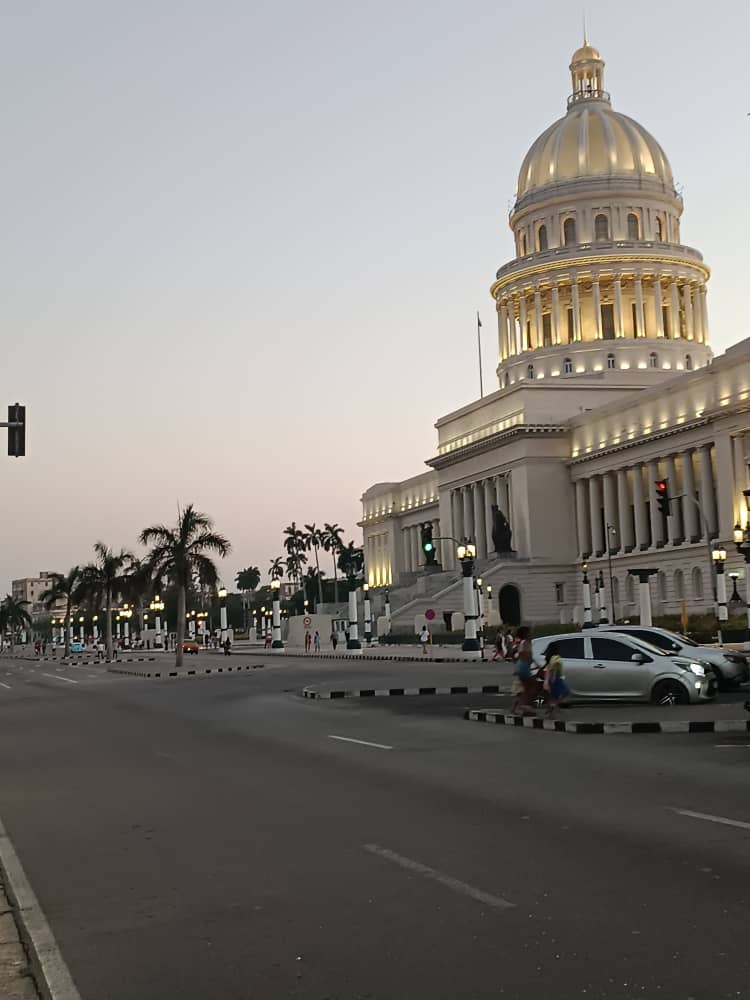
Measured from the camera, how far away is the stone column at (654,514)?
8712cm

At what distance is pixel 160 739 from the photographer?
816 inches

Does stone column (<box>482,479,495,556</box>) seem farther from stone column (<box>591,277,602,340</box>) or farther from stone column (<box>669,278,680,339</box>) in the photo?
stone column (<box>669,278,680,339</box>)

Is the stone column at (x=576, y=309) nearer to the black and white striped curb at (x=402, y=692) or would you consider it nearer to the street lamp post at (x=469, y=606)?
the street lamp post at (x=469, y=606)

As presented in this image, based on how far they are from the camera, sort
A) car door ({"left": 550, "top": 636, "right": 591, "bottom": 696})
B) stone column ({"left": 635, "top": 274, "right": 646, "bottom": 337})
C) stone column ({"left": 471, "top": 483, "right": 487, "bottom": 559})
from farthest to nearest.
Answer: stone column ({"left": 635, "top": 274, "right": 646, "bottom": 337}) < stone column ({"left": 471, "top": 483, "right": 487, "bottom": 559}) < car door ({"left": 550, "top": 636, "right": 591, "bottom": 696})

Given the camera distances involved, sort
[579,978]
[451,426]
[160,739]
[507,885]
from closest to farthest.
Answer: [579,978] < [507,885] < [160,739] < [451,426]

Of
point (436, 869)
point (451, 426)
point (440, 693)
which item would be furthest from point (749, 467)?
point (436, 869)

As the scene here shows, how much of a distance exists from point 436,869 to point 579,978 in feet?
9.22

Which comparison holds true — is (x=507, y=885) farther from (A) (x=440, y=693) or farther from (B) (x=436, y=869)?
(A) (x=440, y=693)

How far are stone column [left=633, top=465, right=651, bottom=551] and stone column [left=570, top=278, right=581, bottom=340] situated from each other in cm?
2299

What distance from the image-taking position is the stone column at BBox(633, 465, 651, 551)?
292 feet

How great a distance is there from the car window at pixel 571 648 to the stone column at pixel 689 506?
59.1m

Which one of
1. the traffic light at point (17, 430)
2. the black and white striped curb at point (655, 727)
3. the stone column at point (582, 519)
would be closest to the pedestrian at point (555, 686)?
the black and white striped curb at point (655, 727)

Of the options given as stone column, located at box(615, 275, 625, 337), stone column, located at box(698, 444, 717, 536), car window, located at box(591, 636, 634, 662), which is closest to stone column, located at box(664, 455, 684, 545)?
stone column, located at box(698, 444, 717, 536)

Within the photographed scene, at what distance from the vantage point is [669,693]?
23547mm
